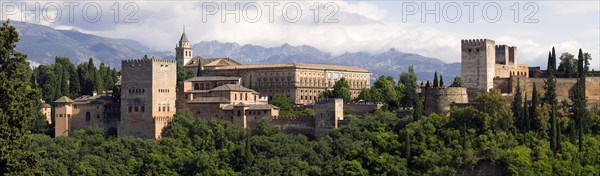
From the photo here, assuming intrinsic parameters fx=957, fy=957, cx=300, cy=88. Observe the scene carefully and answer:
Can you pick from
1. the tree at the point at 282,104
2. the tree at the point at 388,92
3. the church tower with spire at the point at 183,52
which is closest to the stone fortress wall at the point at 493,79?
the tree at the point at 388,92

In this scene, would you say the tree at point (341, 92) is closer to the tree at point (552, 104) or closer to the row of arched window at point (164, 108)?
the row of arched window at point (164, 108)

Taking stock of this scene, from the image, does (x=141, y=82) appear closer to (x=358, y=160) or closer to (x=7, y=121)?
(x=358, y=160)

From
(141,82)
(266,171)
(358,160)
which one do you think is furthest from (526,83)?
(141,82)

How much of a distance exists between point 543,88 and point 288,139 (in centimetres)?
1643

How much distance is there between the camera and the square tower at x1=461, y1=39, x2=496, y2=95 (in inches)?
2410

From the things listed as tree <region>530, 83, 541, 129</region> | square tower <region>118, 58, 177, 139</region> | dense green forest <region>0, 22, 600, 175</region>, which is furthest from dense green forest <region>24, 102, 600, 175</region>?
A: square tower <region>118, 58, 177, 139</region>

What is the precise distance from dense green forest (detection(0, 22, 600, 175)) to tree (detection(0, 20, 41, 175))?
27.8 metres

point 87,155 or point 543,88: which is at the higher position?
point 543,88

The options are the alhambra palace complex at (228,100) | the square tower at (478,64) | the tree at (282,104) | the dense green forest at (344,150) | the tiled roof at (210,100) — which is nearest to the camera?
the dense green forest at (344,150)

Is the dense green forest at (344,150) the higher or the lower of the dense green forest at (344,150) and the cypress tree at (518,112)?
the lower

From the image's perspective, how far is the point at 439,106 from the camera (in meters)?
59.0

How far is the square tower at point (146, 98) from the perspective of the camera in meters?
62.6

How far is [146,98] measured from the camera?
6275cm

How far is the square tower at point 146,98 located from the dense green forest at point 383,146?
0.97 metres
